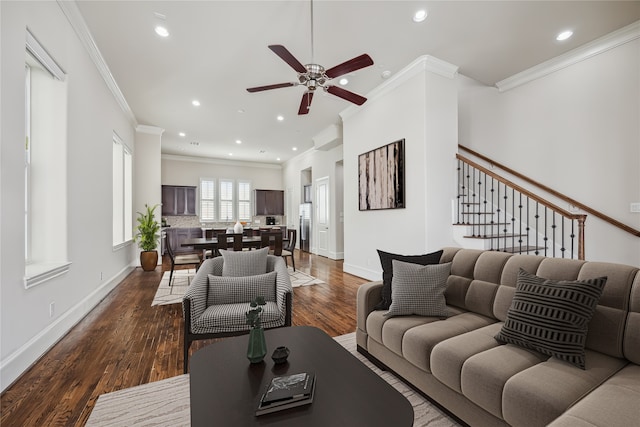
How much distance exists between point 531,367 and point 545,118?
4149 millimetres

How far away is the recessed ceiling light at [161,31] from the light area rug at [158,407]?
351cm

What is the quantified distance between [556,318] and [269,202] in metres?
9.38

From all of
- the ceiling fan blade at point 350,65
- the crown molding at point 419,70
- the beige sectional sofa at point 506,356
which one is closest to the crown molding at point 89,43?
the ceiling fan blade at point 350,65

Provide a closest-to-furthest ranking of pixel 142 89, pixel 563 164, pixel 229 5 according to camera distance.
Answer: pixel 229 5 → pixel 563 164 → pixel 142 89

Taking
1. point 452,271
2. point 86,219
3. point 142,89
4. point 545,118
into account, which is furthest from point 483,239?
point 142,89

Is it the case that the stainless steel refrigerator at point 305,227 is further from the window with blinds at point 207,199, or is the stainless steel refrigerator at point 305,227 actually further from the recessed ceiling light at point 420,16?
the recessed ceiling light at point 420,16

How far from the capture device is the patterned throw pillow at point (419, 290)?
2.04 m

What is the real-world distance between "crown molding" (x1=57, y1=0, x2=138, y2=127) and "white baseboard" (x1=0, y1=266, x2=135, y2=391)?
304cm

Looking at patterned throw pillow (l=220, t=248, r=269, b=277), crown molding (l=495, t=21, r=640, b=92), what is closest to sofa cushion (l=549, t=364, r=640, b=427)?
patterned throw pillow (l=220, t=248, r=269, b=277)

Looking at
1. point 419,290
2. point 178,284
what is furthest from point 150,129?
point 419,290

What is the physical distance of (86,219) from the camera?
3484 mm

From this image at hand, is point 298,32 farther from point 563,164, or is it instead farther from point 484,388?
point 563,164

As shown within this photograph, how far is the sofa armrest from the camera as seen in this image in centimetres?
226

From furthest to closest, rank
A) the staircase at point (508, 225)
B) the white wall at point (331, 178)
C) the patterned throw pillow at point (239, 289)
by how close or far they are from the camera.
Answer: the white wall at point (331, 178) < the staircase at point (508, 225) < the patterned throw pillow at point (239, 289)
